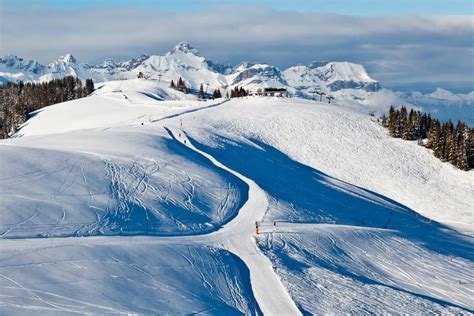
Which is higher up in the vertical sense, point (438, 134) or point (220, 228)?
point (438, 134)

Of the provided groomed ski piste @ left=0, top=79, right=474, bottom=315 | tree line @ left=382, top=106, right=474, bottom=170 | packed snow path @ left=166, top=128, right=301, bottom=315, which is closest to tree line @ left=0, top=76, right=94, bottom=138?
groomed ski piste @ left=0, top=79, right=474, bottom=315

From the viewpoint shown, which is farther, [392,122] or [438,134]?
[392,122]

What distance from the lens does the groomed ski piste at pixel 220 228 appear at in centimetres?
2878

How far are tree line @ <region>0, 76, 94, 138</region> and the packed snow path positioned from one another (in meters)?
83.9

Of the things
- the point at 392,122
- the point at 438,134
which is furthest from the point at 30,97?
the point at 438,134

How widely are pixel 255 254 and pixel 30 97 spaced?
126199 millimetres

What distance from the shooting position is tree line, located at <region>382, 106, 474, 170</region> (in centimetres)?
8219

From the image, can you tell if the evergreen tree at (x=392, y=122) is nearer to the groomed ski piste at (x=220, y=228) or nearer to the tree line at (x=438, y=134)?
the tree line at (x=438, y=134)

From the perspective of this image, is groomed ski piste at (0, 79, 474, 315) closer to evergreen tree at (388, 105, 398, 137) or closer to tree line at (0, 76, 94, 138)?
evergreen tree at (388, 105, 398, 137)

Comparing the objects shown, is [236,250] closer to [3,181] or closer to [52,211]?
[52,211]

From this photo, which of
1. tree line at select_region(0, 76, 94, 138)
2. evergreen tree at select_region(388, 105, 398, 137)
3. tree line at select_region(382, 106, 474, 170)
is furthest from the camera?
tree line at select_region(0, 76, 94, 138)

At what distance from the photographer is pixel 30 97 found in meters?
148

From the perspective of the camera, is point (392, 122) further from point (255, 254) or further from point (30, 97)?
point (30, 97)

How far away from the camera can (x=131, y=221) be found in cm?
3788
